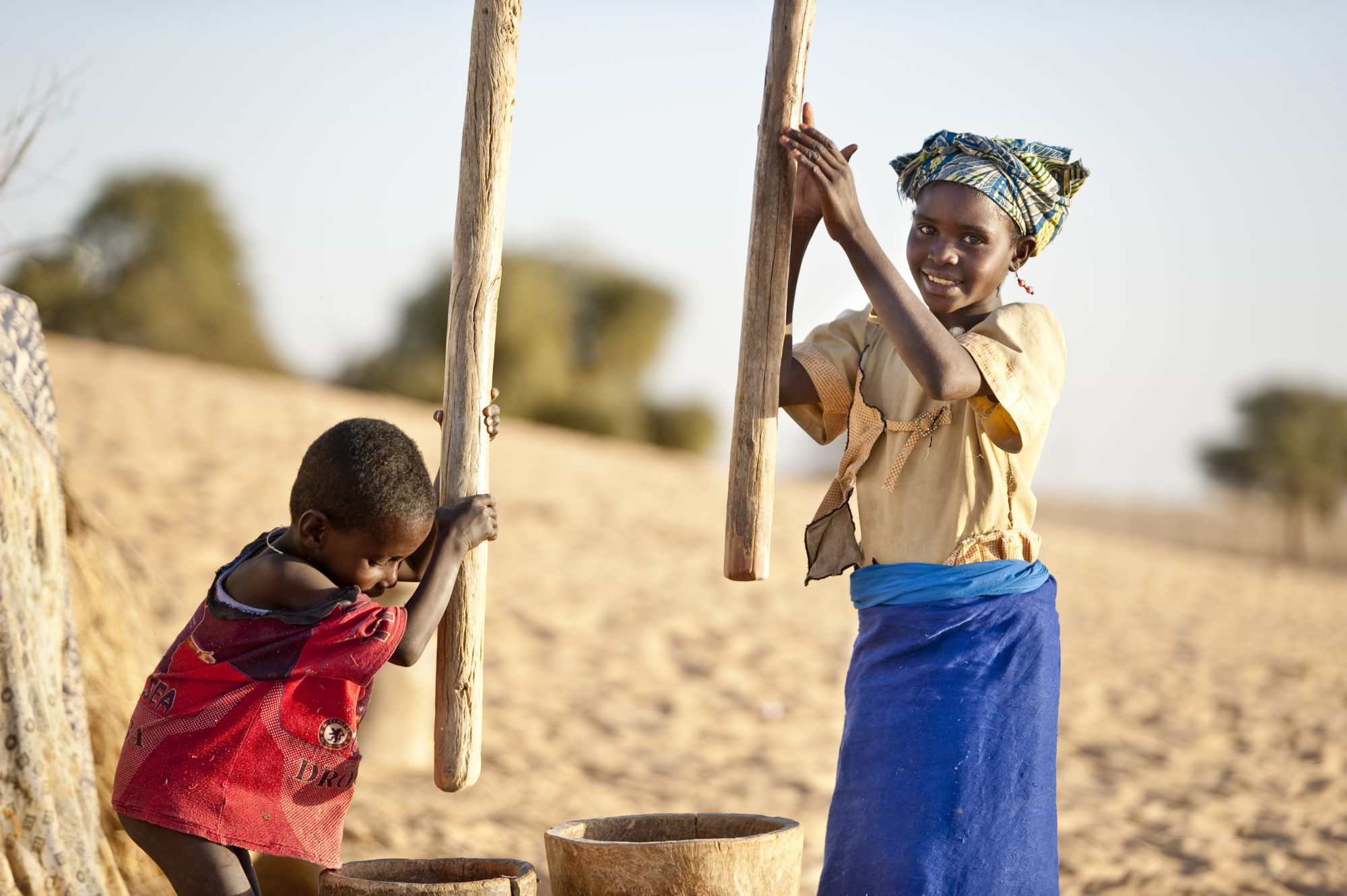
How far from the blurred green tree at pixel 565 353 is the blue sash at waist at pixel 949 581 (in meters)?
25.6

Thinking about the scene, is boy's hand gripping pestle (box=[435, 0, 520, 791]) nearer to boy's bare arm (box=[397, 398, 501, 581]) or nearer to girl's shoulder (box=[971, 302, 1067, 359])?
boy's bare arm (box=[397, 398, 501, 581])

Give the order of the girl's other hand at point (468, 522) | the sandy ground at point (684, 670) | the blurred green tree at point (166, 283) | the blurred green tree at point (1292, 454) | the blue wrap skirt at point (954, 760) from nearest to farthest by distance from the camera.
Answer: the blue wrap skirt at point (954, 760), the girl's other hand at point (468, 522), the sandy ground at point (684, 670), the blurred green tree at point (166, 283), the blurred green tree at point (1292, 454)

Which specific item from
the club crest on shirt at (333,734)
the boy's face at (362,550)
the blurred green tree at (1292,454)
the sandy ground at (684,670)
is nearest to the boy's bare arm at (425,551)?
the boy's face at (362,550)

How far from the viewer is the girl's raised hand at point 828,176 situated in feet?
8.04

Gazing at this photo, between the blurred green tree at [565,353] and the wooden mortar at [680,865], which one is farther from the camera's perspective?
the blurred green tree at [565,353]

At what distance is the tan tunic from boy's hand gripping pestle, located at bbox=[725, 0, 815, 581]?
0.18 m

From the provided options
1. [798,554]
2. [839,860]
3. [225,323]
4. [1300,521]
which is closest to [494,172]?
[839,860]

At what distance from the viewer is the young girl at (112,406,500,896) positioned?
2270 mm

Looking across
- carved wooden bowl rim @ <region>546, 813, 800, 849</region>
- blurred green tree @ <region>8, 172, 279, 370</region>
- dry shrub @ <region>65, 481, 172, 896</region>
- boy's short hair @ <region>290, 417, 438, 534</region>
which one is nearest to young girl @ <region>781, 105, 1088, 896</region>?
carved wooden bowl rim @ <region>546, 813, 800, 849</region>

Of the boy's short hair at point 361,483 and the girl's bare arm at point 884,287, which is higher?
the girl's bare arm at point 884,287

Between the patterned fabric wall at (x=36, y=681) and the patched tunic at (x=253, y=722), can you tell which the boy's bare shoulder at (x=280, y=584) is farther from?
the patterned fabric wall at (x=36, y=681)

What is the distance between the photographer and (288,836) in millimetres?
2311

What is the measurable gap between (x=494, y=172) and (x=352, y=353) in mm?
29883

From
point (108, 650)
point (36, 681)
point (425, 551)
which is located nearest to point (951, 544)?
point (425, 551)
